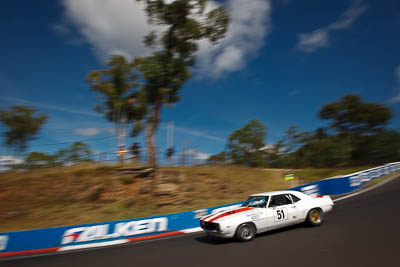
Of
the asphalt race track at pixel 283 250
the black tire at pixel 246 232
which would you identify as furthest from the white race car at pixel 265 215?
the asphalt race track at pixel 283 250

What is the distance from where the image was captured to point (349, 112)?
55719 mm

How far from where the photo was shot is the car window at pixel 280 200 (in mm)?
8506

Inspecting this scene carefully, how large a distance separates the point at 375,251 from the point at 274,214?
304 centimetres

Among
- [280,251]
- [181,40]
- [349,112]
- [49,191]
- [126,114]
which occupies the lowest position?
[280,251]

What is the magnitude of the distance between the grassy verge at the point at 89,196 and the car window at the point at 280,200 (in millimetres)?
9339

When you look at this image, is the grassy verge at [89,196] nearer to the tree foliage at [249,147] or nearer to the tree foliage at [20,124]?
the tree foliage at [20,124]

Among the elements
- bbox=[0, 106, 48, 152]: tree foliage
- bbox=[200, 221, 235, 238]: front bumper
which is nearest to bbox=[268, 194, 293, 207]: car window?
bbox=[200, 221, 235, 238]: front bumper

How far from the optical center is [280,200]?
868 cm

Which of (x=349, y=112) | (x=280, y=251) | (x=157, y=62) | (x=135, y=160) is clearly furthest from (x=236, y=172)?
(x=349, y=112)

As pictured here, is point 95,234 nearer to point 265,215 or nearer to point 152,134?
point 265,215

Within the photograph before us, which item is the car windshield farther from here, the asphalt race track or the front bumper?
the front bumper

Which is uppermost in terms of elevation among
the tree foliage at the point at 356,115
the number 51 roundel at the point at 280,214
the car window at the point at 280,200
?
the tree foliage at the point at 356,115

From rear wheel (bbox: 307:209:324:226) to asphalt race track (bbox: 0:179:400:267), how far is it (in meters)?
0.23

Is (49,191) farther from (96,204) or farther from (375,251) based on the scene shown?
(375,251)
